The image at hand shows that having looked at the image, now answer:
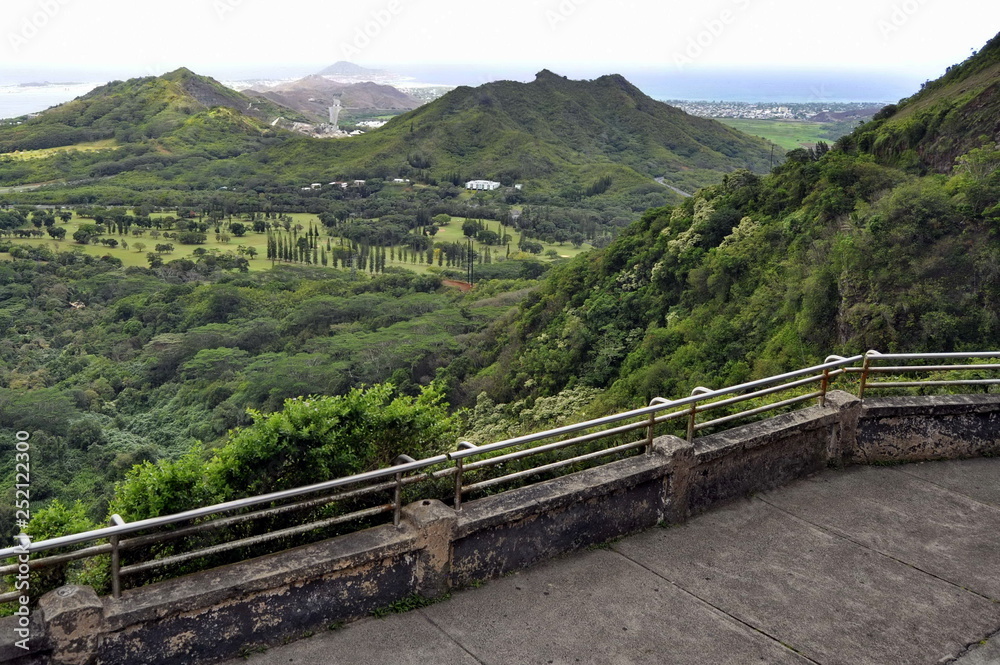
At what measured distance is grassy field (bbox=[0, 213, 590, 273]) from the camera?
300ft

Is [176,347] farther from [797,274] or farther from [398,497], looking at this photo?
[398,497]

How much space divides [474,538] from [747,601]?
1.55 metres

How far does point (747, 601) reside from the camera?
15.1 feet

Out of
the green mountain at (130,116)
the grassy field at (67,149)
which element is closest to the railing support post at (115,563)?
the grassy field at (67,149)

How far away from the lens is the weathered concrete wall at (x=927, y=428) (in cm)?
651

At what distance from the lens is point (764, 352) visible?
75.3ft

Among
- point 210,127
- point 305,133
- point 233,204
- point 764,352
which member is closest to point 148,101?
point 210,127

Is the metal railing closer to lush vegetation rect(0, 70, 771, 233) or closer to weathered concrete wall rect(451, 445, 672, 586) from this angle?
weathered concrete wall rect(451, 445, 672, 586)

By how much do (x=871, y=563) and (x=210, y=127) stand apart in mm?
178417

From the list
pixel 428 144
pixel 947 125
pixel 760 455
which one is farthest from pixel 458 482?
pixel 428 144

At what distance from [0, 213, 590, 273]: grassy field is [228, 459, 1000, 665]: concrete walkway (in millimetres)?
89293

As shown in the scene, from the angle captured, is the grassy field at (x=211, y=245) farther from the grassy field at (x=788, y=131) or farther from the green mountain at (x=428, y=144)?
the grassy field at (x=788, y=131)

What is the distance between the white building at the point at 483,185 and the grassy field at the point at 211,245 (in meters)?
21.0

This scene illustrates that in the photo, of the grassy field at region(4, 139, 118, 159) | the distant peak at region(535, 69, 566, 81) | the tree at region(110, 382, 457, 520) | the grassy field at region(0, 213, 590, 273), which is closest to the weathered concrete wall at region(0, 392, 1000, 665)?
the tree at region(110, 382, 457, 520)
